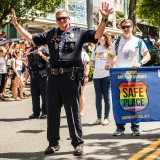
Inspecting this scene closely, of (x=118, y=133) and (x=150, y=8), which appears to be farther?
(x=150, y=8)

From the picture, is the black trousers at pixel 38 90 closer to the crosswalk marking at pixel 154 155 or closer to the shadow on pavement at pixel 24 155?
the shadow on pavement at pixel 24 155

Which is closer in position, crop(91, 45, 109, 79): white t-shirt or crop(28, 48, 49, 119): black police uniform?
crop(91, 45, 109, 79): white t-shirt

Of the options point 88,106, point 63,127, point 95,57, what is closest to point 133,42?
point 95,57

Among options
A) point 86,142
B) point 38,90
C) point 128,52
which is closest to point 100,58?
point 128,52

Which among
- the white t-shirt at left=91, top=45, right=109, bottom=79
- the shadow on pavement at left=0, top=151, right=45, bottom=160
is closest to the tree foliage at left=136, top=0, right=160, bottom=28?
the white t-shirt at left=91, top=45, right=109, bottom=79

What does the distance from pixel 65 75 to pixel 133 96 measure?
61.6 inches

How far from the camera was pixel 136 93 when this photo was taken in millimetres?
7625

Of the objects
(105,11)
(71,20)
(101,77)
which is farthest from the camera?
(71,20)

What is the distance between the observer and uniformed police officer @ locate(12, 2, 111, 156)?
652 cm

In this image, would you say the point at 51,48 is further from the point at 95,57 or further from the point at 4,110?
the point at 4,110

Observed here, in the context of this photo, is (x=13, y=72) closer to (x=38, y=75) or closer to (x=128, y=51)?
(x=38, y=75)

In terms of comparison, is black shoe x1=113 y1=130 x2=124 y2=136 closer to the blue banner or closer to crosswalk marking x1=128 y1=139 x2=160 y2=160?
the blue banner

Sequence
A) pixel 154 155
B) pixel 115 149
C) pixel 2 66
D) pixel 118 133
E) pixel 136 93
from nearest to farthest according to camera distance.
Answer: pixel 154 155, pixel 115 149, pixel 136 93, pixel 118 133, pixel 2 66

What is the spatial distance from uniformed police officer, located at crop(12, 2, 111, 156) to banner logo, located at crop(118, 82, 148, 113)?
1197 mm
